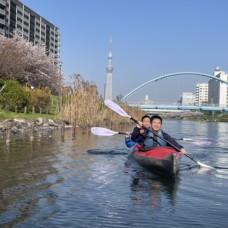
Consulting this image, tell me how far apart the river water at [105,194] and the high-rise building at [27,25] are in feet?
237

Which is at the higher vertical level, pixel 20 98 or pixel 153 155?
pixel 20 98

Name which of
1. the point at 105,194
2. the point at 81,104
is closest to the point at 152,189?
the point at 105,194

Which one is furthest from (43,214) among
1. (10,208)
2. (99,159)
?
(99,159)

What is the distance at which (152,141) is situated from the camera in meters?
12.2

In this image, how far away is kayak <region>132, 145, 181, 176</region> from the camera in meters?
10.1

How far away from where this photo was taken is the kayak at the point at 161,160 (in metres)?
10.1

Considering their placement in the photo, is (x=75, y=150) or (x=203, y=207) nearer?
(x=203, y=207)

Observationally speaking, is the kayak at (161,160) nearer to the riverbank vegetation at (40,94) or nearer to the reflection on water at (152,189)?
the reflection on water at (152,189)

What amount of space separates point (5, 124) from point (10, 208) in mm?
16381

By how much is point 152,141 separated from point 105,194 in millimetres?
4483

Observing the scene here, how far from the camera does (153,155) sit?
11180mm

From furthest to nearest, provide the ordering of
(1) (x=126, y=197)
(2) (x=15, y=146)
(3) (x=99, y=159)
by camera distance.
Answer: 1. (2) (x=15, y=146)
2. (3) (x=99, y=159)
3. (1) (x=126, y=197)

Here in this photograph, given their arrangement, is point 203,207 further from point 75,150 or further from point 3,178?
point 75,150

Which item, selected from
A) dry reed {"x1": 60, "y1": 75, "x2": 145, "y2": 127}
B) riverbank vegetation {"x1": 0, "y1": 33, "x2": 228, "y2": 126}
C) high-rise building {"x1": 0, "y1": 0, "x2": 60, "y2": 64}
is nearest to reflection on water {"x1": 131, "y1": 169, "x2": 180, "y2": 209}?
riverbank vegetation {"x1": 0, "y1": 33, "x2": 228, "y2": 126}
